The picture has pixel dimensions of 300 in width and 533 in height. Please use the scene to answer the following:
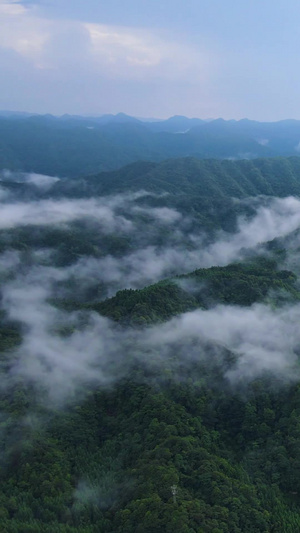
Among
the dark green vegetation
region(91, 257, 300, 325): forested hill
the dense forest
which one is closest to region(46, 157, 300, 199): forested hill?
the dense forest

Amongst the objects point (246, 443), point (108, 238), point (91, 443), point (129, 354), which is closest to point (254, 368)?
point (246, 443)

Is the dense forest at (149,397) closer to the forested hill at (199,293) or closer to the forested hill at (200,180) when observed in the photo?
the forested hill at (199,293)

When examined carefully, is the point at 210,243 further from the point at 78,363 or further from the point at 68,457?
the point at 68,457

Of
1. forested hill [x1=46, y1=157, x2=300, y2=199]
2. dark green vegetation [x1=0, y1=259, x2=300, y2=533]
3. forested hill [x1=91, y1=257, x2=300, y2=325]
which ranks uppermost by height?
forested hill [x1=46, y1=157, x2=300, y2=199]

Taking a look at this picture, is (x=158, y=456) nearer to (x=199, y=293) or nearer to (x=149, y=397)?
(x=149, y=397)

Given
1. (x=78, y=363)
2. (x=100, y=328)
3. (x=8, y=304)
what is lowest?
(x=78, y=363)

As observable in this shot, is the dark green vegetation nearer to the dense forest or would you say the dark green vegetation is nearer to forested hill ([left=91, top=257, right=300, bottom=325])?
the dense forest

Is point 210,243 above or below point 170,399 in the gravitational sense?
above
